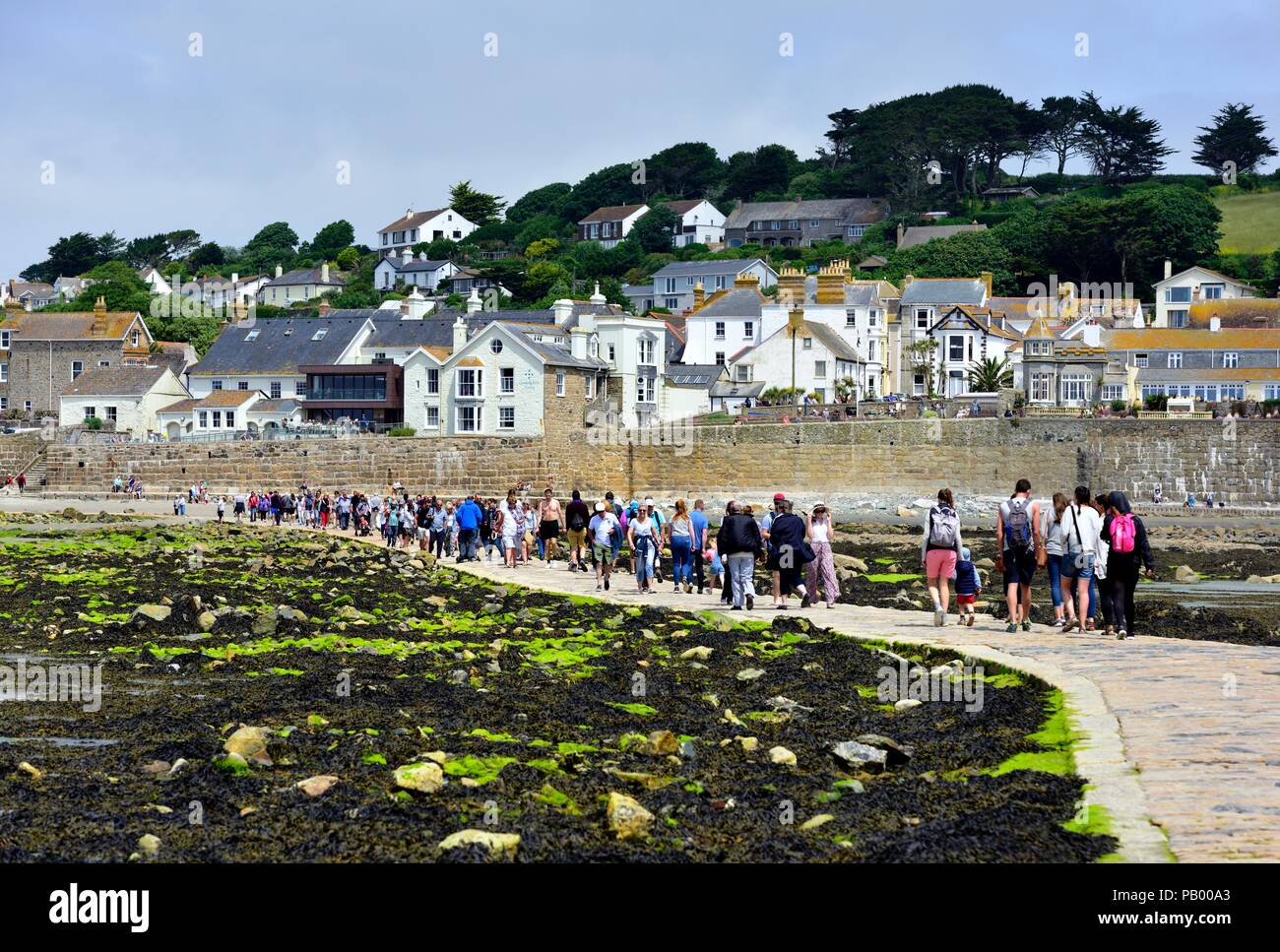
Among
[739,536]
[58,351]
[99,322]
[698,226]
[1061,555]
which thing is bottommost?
[1061,555]

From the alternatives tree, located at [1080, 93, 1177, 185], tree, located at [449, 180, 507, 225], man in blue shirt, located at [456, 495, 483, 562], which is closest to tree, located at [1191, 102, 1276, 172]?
tree, located at [1080, 93, 1177, 185]

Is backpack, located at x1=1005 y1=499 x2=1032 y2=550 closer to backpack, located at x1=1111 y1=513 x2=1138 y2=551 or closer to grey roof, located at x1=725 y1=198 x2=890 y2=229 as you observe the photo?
backpack, located at x1=1111 y1=513 x2=1138 y2=551

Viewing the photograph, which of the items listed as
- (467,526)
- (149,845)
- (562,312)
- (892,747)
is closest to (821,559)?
(892,747)

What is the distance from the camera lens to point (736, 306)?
8225 centimetres

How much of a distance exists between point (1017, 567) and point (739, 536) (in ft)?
11.8

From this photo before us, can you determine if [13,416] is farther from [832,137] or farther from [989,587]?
[832,137]

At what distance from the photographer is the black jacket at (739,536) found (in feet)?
66.1

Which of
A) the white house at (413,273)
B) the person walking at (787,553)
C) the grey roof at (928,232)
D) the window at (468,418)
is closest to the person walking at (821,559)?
the person walking at (787,553)

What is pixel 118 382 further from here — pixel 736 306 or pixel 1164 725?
pixel 1164 725

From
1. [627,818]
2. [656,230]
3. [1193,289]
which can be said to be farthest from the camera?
[656,230]

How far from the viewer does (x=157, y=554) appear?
107 feet

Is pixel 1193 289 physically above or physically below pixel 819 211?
below

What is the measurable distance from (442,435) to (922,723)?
51.3 m
